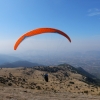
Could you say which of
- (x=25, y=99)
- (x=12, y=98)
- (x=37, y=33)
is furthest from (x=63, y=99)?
(x=37, y=33)

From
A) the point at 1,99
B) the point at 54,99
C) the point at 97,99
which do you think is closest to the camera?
the point at 1,99

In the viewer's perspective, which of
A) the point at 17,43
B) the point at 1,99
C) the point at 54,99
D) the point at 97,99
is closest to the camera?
the point at 1,99

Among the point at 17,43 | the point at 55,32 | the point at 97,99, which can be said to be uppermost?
the point at 55,32

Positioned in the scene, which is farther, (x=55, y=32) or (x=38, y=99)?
(x=55, y=32)

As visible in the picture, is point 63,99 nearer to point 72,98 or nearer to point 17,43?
point 72,98

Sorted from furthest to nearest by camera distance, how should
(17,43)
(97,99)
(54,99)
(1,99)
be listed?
(17,43) < (97,99) < (54,99) < (1,99)

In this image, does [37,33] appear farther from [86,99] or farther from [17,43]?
[86,99]

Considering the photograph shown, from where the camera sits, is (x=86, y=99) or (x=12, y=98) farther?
(x=86, y=99)

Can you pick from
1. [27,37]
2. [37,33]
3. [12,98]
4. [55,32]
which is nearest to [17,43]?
[27,37]

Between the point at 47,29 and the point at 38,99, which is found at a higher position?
the point at 47,29
